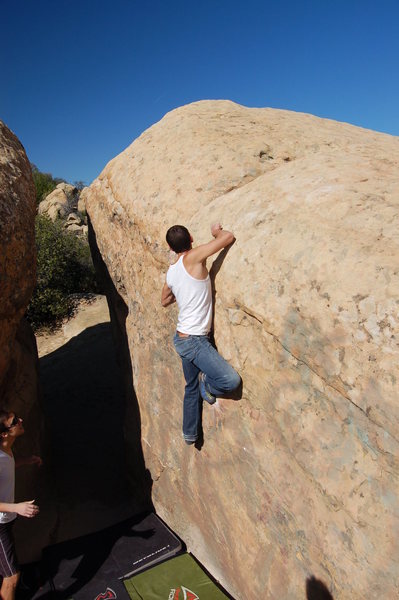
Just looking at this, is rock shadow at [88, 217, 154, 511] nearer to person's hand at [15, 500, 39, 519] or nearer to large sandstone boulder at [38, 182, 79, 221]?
person's hand at [15, 500, 39, 519]

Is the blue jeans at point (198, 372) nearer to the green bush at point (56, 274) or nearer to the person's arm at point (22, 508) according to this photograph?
the person's arm at point (22, 508)

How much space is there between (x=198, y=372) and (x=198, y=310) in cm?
52

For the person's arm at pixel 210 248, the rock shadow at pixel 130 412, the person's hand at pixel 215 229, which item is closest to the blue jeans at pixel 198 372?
the person's arm at pixel 210 248

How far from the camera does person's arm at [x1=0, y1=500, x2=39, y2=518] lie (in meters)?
2.83

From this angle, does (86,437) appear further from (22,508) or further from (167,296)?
(167,296)

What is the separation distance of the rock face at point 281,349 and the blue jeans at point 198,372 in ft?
0.34

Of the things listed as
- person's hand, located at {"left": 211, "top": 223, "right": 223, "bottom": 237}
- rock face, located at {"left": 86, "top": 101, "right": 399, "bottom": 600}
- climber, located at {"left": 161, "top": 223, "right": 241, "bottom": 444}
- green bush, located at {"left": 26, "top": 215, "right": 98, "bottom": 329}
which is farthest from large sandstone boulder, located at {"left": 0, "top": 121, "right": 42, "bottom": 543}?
green bush, located at {"left": 26, "top": 215, "right": 98, "bottom": 329}

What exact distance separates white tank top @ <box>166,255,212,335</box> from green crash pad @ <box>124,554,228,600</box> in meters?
2.11

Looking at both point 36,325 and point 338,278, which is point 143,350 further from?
point 36,325

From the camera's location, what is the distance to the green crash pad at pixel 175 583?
11.5 ft

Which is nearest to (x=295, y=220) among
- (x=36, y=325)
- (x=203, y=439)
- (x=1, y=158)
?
(x=203, y=439)

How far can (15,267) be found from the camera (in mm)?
3582

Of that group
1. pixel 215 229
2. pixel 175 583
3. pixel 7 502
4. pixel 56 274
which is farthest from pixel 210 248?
pixel 56 274

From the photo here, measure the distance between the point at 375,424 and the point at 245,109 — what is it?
157 inches
